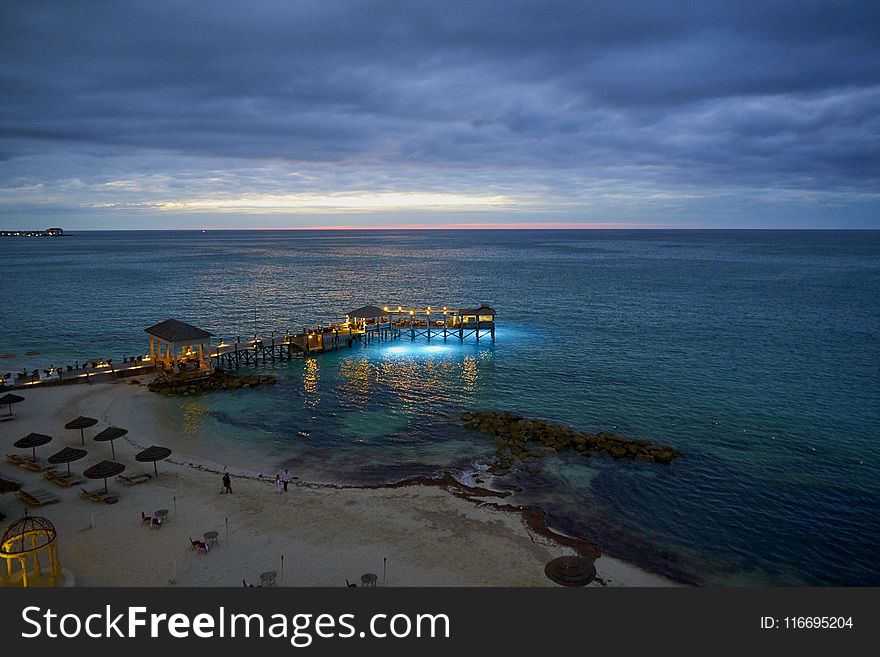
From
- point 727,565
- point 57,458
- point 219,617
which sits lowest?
point 727,565

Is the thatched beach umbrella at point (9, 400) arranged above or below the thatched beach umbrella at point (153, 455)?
above

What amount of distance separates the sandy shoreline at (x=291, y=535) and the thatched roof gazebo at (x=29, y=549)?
115 centimetres

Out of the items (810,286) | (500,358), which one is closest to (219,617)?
(500,358)

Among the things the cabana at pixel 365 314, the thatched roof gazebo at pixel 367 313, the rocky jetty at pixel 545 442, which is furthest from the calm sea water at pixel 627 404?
the thatched roof gazebo at pixel 367 313

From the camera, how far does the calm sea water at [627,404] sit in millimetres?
22969

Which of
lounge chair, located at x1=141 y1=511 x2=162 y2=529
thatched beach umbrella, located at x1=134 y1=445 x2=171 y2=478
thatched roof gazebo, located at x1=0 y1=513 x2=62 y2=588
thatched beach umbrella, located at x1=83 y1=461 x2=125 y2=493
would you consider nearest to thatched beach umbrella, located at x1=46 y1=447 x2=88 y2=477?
thatched beach umbrella, located at x1=83 y1=461 x2=125 y2=493

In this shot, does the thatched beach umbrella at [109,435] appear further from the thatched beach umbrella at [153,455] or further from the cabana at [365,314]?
the cabana at [365,314]

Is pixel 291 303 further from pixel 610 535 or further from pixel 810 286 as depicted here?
pixel 810 286

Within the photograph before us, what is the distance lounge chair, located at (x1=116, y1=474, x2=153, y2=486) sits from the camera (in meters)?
25.0

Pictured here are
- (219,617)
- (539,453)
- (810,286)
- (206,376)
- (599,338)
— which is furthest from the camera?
(810,286)

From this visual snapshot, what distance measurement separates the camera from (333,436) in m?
32.8

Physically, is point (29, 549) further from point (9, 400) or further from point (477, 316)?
Answer: point (477, 316)

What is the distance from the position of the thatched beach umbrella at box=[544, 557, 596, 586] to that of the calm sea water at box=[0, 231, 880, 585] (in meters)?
3.63

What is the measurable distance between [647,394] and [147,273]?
127171mm
